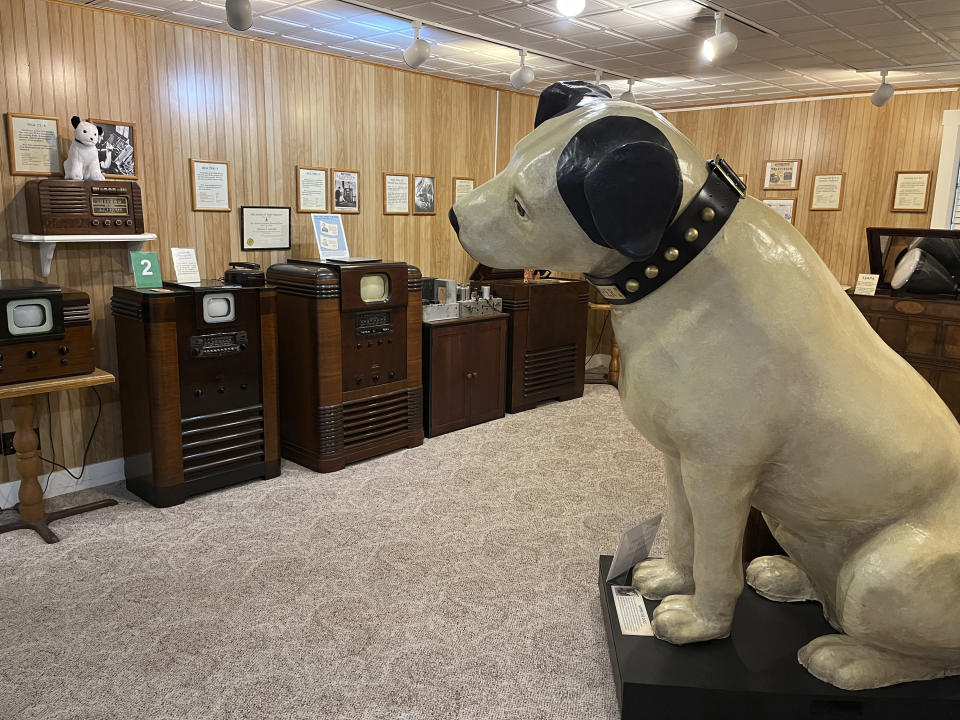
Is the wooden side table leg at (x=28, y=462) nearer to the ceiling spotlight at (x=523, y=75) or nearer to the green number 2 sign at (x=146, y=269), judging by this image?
the green number 2 sign at (x=146, y=269)

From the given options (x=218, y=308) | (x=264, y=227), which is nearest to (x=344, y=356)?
(x=218, y=308)

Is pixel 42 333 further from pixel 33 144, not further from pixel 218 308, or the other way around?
pixel 33 144

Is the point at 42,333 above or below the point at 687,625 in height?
above

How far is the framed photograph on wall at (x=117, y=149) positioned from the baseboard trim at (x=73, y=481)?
5.14 ft

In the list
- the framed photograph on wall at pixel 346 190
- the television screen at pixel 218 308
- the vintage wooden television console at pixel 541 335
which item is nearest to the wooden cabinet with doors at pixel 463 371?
the vintage wooden television console at pixel 541 335

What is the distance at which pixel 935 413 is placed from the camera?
1.50 m

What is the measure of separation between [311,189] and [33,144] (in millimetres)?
1635

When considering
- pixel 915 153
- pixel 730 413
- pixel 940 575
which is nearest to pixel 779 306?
pixel 730 413

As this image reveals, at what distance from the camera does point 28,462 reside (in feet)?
11.0

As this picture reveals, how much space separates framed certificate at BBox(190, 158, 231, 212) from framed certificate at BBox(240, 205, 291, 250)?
14 cm

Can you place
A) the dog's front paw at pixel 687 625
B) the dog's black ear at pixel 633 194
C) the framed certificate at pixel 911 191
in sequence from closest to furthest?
1. the dog's black ear at pixel 633 194
2. the dog's front paw at pixel 687 625
3. the framed certificate at pixel 911 191

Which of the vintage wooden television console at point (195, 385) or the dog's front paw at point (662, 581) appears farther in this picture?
the vintage wooden television console at point (195, 385)

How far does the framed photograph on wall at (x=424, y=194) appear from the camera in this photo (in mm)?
5492

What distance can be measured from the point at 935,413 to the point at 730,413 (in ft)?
1.53
